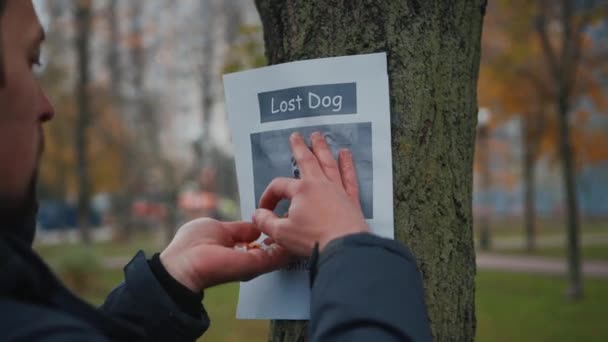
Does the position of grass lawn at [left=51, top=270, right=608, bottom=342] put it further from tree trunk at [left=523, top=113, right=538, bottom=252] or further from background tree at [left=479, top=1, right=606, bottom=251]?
tree trunk at [left=523, top=113, right=538, bottom=252]

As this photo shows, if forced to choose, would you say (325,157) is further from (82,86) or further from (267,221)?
(82,86)

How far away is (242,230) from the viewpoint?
120 centimetres

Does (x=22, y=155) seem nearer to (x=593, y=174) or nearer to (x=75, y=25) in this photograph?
(x=75, y=25)

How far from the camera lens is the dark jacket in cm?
72

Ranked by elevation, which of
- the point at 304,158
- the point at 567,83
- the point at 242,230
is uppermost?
the point at 567,83

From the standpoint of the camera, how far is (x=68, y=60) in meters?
20.1

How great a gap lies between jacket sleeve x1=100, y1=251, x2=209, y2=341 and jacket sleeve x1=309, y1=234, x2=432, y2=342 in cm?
31

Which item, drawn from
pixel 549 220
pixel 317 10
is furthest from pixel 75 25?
pixel 549 220

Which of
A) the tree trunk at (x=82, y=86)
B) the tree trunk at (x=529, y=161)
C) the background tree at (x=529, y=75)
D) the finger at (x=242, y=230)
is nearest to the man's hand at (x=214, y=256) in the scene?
the finger at (x=242, y=230)

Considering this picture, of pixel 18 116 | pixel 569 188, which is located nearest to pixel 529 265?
pixel 569 188

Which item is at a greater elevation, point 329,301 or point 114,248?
point 329,301

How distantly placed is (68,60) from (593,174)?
2881 cm

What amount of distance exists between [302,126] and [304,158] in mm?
121

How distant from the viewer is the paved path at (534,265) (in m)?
12.2
